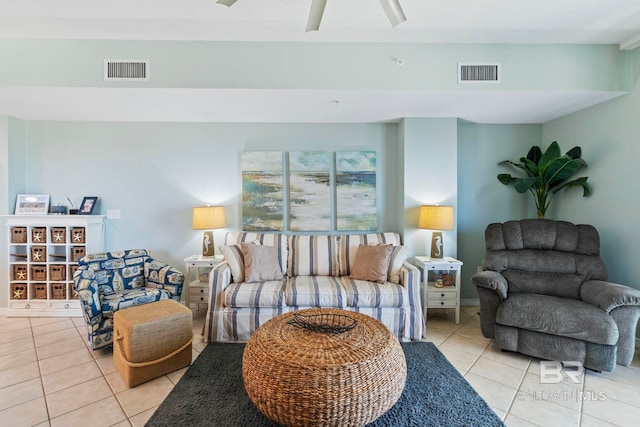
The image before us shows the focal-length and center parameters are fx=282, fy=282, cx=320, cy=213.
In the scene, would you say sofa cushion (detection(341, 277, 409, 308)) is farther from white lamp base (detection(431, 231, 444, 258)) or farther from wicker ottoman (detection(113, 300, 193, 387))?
wicker ottoman (detection(113, 300, 193, 387))

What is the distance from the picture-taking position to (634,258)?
2.54m

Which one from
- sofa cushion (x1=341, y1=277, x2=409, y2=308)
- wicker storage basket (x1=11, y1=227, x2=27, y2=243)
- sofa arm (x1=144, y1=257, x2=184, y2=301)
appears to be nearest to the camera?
sofa cushion (x1=341, y1=277, x2=409, y2=308)

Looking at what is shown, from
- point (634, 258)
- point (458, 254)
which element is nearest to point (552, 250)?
point (634, 258)

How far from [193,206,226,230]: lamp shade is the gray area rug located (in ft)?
4.56

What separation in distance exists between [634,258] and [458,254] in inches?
59.6

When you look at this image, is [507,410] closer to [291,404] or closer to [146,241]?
[291,404]

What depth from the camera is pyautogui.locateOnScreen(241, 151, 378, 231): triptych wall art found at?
3.50 m

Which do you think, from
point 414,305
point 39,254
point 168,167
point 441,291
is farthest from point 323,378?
point 39,254

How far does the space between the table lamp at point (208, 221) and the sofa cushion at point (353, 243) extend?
1421 mm

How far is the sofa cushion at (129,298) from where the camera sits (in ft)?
7.93

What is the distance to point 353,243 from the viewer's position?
321cm

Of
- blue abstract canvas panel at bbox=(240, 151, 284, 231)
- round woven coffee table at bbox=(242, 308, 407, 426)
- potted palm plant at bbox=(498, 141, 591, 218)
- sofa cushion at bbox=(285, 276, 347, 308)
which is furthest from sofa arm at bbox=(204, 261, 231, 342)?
potted palm plant at bbox=(498, 141, 591, 218)

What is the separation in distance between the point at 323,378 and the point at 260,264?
1626 millimetres

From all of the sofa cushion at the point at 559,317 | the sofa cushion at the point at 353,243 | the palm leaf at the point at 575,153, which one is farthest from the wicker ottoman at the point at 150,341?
the palm leaf at the point at 575,153
